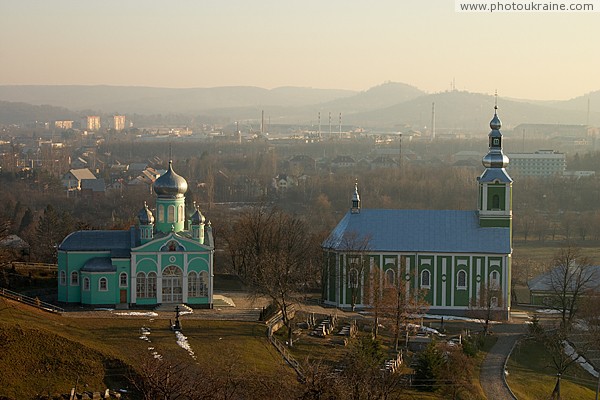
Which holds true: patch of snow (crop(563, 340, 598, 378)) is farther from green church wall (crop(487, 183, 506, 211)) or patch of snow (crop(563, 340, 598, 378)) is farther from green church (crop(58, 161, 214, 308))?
green church (crop(58, 161, 214, 308))

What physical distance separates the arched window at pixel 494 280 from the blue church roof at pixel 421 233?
82cm

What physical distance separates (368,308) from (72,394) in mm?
15773

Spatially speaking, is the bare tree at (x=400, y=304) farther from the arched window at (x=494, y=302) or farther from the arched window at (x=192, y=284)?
the arched window at (x=192, y=284)

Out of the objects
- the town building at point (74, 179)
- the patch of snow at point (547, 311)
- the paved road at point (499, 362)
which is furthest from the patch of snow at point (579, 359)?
the town building at point (74, 179)

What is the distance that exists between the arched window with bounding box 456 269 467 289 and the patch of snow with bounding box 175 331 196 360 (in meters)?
12.2

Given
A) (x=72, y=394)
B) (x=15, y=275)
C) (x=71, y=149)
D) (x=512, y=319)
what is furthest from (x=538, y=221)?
(x=71, y=149)

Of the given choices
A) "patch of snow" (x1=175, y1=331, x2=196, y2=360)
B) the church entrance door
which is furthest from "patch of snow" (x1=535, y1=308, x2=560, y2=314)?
"patch of snow" (x1=175, y1=331, x2=196, y2=360)

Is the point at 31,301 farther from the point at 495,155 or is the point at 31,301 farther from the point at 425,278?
the point at 495,155

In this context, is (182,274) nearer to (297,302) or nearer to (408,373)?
(297,302)

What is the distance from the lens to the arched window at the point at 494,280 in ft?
125

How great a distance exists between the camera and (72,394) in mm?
24203

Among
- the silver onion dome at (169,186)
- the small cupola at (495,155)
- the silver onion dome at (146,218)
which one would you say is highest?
the small cupola at (495,155)

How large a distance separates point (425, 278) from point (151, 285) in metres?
10.1

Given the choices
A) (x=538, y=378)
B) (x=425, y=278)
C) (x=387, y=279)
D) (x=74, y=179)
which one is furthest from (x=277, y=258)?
(x=74, y=179)
